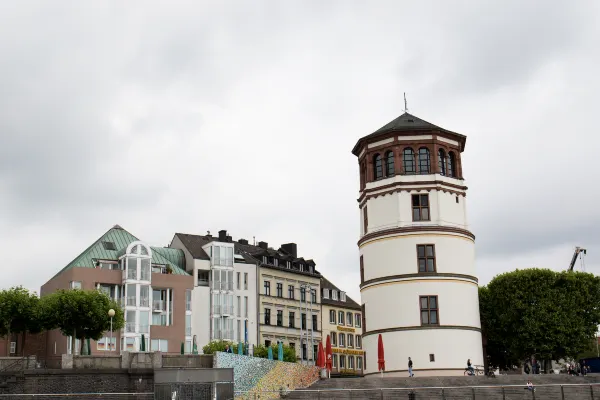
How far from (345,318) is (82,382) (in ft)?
198

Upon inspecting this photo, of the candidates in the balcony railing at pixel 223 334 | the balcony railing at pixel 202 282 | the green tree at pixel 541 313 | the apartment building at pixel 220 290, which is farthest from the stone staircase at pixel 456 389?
the balcony railing at pixel 202 282

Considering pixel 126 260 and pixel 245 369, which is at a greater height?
pixel 126 260

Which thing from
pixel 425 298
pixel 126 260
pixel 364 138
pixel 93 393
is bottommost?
pixel 93 393

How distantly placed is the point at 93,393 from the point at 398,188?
25049 mm

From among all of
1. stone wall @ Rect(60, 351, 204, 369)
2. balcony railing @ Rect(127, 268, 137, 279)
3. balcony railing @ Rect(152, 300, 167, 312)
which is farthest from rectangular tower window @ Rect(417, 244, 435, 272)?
balcony railing @ Rect(127, 268, 137, 279)

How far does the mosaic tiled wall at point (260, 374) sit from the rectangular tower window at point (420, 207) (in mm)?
14093

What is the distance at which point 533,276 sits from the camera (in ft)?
210

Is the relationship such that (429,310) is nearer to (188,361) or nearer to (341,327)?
(188,361)

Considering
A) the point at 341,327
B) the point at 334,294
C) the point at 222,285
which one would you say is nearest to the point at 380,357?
the point at 222,285

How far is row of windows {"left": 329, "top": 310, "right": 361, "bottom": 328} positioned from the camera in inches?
4119

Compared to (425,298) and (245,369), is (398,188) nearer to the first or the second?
(425,298)

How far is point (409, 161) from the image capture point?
59688 mm

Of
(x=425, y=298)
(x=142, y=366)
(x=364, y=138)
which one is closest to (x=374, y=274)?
(x=425, y=298)

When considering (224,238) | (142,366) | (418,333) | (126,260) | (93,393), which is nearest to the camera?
(93,393)
